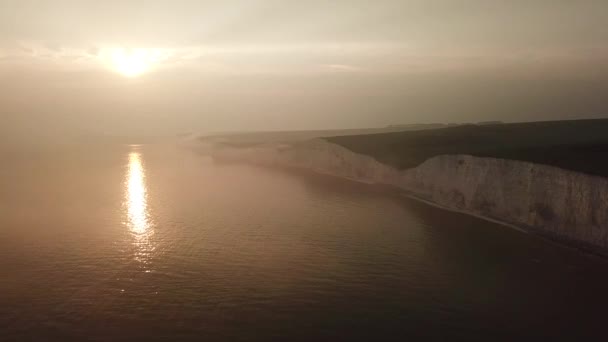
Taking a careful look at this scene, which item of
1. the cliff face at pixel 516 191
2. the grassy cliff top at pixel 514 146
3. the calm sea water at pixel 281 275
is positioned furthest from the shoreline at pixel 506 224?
the grassy cliff top at pixel 514 146

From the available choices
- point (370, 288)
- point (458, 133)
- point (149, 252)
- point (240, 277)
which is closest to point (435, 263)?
point (370, 288)

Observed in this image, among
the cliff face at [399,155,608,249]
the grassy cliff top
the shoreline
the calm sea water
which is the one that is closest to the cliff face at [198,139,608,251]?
the cliff face at [399,155,608,249]

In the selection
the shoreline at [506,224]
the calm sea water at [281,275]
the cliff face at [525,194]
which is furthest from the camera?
the cliff face at [525,194]

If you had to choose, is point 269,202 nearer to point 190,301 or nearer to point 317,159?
point 190,301

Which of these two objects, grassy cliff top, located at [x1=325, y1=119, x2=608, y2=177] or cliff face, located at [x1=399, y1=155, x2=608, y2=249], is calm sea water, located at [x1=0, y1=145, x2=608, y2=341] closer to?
cliff face, located at [x1=399, y1=155, x2=608, y2=249]

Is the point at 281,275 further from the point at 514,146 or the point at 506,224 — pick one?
the point at 514,146

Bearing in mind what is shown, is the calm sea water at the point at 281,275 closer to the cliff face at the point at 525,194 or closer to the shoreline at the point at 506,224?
the shoreline at the point at 506,224

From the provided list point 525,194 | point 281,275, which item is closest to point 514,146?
point 525,194
